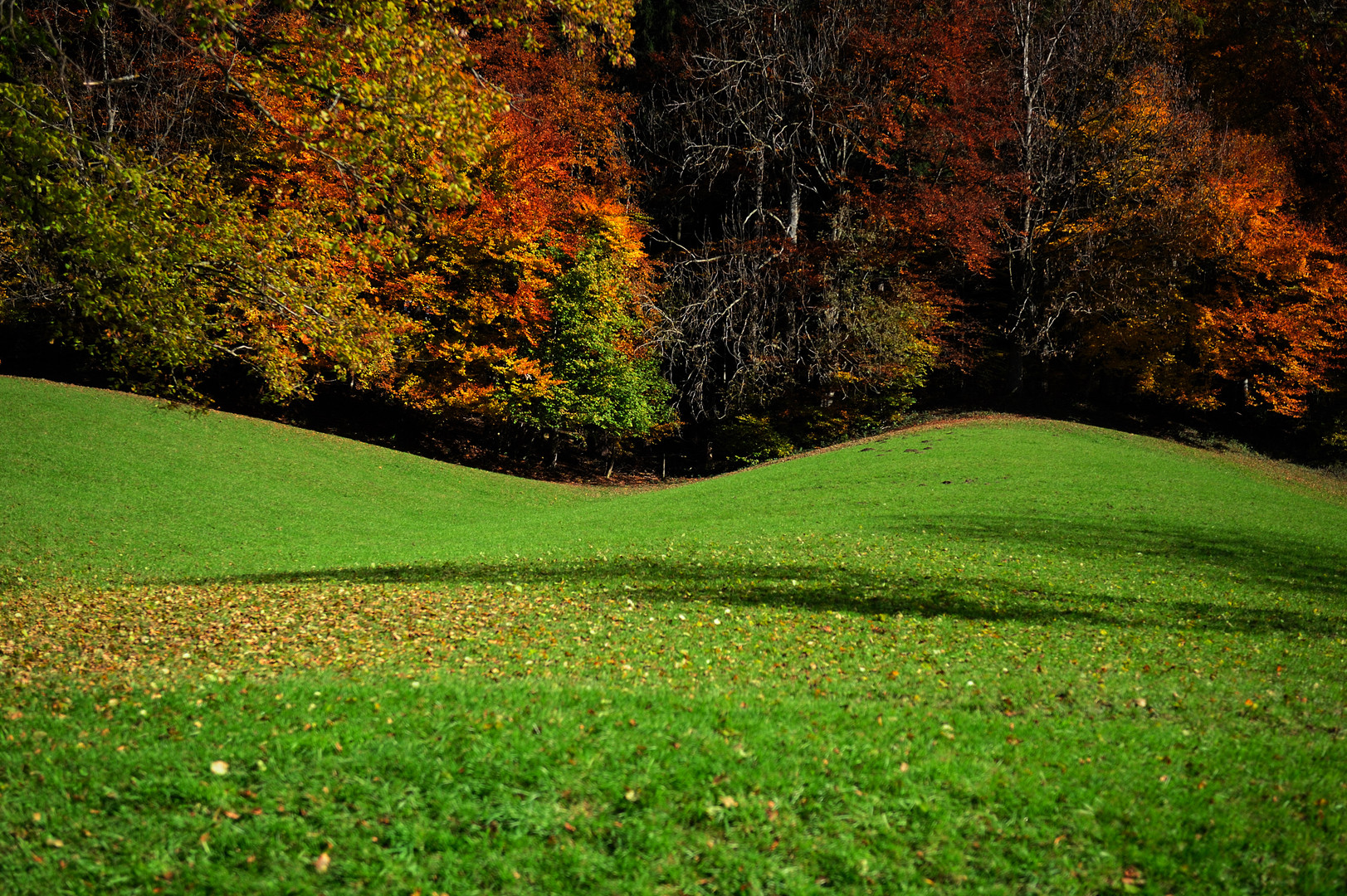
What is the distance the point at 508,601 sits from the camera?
1031 centimetres

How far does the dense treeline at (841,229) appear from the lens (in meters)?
31.3

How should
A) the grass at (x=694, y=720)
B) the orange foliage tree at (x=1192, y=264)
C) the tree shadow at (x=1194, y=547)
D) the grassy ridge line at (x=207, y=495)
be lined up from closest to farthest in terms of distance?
the grass at (x=694, y=720), the tree shadow at (x=1194, y=547), the grassy ridge line at (x=207, y=495), the orange foliage tree at (x=1192, y=264)

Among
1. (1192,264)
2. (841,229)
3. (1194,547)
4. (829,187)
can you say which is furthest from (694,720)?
(829,187)

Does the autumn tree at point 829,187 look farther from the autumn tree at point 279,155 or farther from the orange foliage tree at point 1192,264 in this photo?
the autumn tree at point 279,155

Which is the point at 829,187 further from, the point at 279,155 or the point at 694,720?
the point at 694,720

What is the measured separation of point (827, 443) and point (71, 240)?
30806mm

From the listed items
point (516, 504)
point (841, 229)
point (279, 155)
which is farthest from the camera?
point (841, 229)

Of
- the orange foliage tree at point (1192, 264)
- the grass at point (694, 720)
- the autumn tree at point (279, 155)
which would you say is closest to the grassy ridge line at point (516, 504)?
the grass at point (694, 720)

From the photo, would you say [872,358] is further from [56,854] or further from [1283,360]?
[56,854]

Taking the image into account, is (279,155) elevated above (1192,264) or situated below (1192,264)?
below

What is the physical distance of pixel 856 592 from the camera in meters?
11.0

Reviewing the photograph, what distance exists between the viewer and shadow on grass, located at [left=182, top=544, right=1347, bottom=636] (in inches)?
391

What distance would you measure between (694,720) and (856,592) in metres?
5.82

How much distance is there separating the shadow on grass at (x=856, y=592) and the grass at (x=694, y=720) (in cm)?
9
